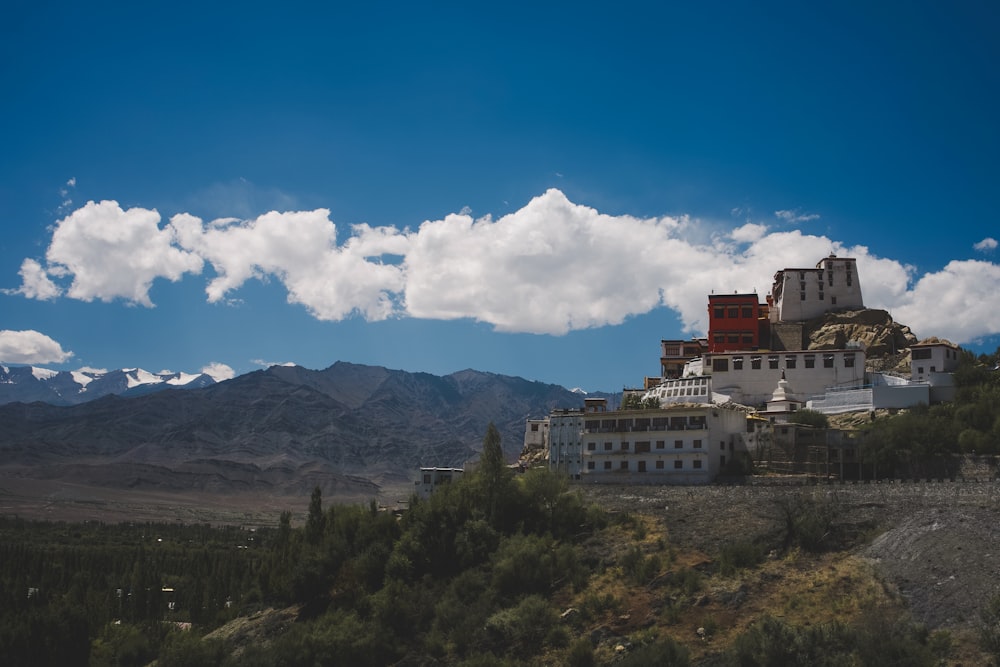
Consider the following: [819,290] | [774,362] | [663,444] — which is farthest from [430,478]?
[819,290]

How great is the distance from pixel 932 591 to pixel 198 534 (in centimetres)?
11373

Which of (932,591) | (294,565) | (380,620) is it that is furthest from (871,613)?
(294,565)

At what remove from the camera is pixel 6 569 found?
267ft

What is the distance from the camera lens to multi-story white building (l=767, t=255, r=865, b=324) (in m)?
80.9

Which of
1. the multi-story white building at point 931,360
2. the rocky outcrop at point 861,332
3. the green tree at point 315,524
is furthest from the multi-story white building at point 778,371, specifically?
the green tree at point 315,524

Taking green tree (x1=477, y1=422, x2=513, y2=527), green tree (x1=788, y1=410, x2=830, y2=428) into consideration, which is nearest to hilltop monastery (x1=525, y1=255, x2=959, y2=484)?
green tree (x1=788, y1=410, x2=830, y2=428)

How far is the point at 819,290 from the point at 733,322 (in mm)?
9172

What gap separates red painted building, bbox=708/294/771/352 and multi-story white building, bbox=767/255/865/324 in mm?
4401

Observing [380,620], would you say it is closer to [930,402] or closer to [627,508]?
[627,508]

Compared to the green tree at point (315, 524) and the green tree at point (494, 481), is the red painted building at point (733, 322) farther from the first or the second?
the green tree at point (315, 524)

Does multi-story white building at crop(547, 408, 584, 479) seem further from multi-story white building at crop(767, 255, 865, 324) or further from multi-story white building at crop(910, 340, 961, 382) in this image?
multi-story white building at crop(767, 255, 865, 324)

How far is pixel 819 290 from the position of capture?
8138cm

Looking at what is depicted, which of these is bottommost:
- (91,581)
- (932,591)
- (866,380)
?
(91,581)

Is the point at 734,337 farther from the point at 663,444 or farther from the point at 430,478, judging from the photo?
the point at 430,478
